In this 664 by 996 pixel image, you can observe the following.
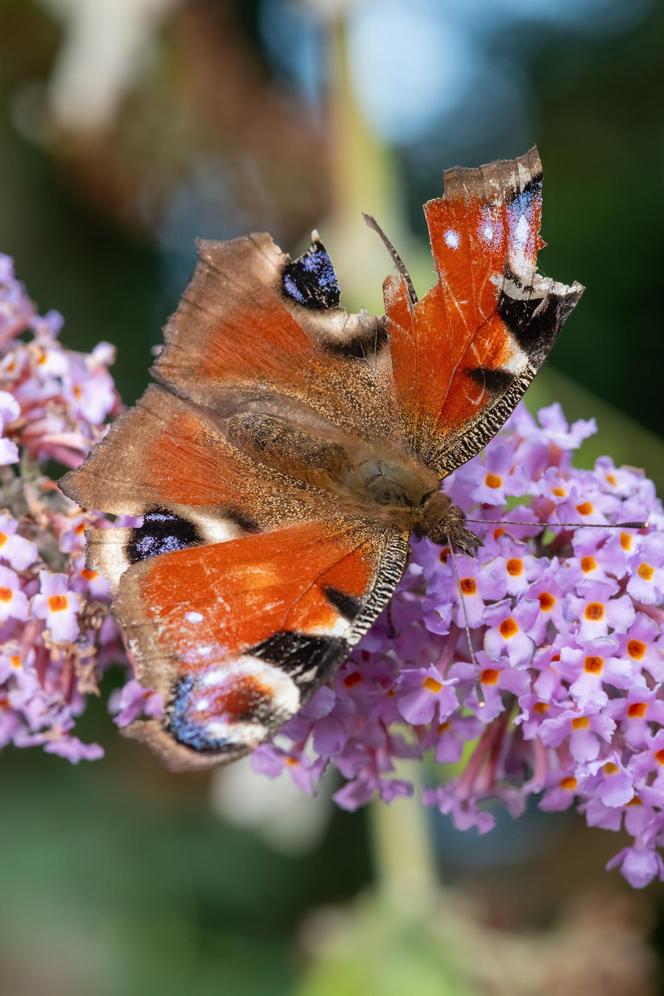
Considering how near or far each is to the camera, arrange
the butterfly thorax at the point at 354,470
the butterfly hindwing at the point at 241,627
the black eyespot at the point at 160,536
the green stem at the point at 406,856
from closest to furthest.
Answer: the butterfly hindwing at the point at 241,627
the black eyespot at the point at 160,536
the butterfly thorax at the point at 354,470
the green stem at the point at 406,856

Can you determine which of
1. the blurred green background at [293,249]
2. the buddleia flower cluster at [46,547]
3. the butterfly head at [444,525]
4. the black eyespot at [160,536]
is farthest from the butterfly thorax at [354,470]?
the blurred green background at [293,249]

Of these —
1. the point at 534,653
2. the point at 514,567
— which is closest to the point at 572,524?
the point at 514,567

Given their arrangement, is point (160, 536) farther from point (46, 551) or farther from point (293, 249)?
point (293, 249)

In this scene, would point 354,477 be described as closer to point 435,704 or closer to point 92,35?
point 435,704

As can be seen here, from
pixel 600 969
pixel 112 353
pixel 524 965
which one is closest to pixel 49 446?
pixel 112 353

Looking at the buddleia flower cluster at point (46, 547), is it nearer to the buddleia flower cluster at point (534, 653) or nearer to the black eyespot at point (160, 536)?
the black eyespot at point (160, 536)

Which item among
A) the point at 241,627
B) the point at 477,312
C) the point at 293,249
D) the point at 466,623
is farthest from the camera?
the point at 293,249

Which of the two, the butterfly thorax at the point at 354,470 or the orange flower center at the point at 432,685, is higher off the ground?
the butterfly thorax at the point at 354,470
